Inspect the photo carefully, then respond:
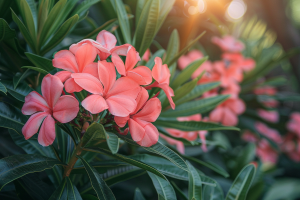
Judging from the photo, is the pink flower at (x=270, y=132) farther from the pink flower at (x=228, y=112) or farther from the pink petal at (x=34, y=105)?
the pink petal at (x=34, y=105)

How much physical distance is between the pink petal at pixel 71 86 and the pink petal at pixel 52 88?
0.04 ft

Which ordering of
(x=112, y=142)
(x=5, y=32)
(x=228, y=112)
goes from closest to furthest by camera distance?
(x=112, y=142) < (x=5, y=32) < (x=228, y=112)

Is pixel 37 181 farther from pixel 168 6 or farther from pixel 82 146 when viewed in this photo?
pixel 168 6

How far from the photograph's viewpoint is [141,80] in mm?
496

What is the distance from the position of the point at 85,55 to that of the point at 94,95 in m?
0.11

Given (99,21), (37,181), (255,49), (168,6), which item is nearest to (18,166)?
(37,181)

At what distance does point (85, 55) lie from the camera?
1.66 feet

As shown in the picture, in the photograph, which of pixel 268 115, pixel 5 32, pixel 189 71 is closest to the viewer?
pixel 5 32

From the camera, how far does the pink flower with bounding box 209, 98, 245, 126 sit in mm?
1416

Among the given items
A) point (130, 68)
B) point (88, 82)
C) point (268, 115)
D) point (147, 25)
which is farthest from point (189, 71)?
point (268, 115)

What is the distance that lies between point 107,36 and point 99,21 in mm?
675

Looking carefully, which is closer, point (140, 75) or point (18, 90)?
point (140, 75)

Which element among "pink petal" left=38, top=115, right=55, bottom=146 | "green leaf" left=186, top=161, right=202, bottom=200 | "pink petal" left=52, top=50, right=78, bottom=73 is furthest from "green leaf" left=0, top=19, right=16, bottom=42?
"green leaf" left=186, top=161, right=202, bottom=200

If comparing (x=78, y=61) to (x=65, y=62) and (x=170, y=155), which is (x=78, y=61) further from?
(x=170, y=155)
